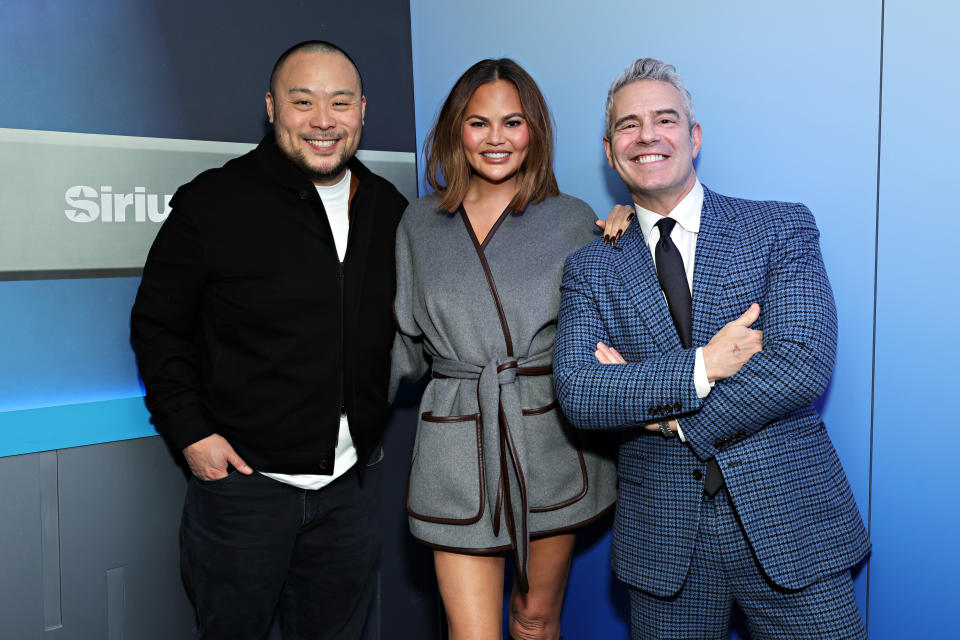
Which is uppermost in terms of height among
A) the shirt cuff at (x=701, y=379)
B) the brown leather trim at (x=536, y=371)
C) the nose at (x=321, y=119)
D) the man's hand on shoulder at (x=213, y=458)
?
the nose at (x=321, y=119)

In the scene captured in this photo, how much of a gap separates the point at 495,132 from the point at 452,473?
0.88 metres

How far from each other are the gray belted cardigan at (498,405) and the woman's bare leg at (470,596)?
0.06 m

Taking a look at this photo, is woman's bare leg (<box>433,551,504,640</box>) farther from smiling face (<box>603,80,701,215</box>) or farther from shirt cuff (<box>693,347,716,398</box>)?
smiling face (<box>603,80,701,215</box>)

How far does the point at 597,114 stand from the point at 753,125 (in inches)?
20.0

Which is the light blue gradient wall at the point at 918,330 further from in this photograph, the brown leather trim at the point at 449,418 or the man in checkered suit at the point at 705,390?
the brown leather trim at the point at 449,418

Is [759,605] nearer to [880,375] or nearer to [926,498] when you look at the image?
[926,498]

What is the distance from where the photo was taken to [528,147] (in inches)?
80.3

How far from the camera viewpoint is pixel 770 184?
1.98 meters

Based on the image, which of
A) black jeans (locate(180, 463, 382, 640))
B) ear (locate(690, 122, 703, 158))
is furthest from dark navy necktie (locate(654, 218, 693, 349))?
black jeans (locate(180, 463, 382, 640))

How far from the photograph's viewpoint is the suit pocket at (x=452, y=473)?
188 centimetres

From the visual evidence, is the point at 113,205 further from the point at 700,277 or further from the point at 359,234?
the point at 700,277

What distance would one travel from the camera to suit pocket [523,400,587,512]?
191 centimetres

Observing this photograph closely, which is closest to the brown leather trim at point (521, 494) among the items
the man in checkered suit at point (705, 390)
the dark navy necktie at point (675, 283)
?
the man in checkered suit at point (705, 390)

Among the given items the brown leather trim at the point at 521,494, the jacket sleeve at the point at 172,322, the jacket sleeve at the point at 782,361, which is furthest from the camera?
the jacket sleeve at the point at 172,322
